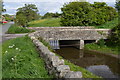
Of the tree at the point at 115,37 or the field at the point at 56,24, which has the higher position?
the field at the point at 56,24

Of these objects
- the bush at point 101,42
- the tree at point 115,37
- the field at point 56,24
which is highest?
the field at point 56,24

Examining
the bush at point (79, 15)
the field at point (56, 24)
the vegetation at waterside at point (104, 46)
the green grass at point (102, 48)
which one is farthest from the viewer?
the field at point (56, 24)

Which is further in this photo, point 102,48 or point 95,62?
point 102,48

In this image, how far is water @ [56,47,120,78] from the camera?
42.4 ft

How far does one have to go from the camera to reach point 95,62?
16.5 metres

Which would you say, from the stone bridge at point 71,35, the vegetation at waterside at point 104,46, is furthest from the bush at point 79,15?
the vegetation at waterside at point 104,46

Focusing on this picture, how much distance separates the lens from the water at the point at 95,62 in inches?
509

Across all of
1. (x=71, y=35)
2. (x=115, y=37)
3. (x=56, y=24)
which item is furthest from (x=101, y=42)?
(x=56, y=24)

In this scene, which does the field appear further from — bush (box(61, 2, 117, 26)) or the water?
the water

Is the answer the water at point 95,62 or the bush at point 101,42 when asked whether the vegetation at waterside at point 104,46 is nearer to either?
the bush at point 101,42

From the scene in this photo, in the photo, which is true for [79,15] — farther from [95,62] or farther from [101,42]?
[95,62]

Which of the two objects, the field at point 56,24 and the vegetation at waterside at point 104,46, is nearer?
the vegetation at waterside at point 104,46

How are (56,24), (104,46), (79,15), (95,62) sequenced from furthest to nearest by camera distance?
1. (56,24)
2. (79,15)
3. (104,46)
4. (95,62)

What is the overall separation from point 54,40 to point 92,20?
912 centimetres
